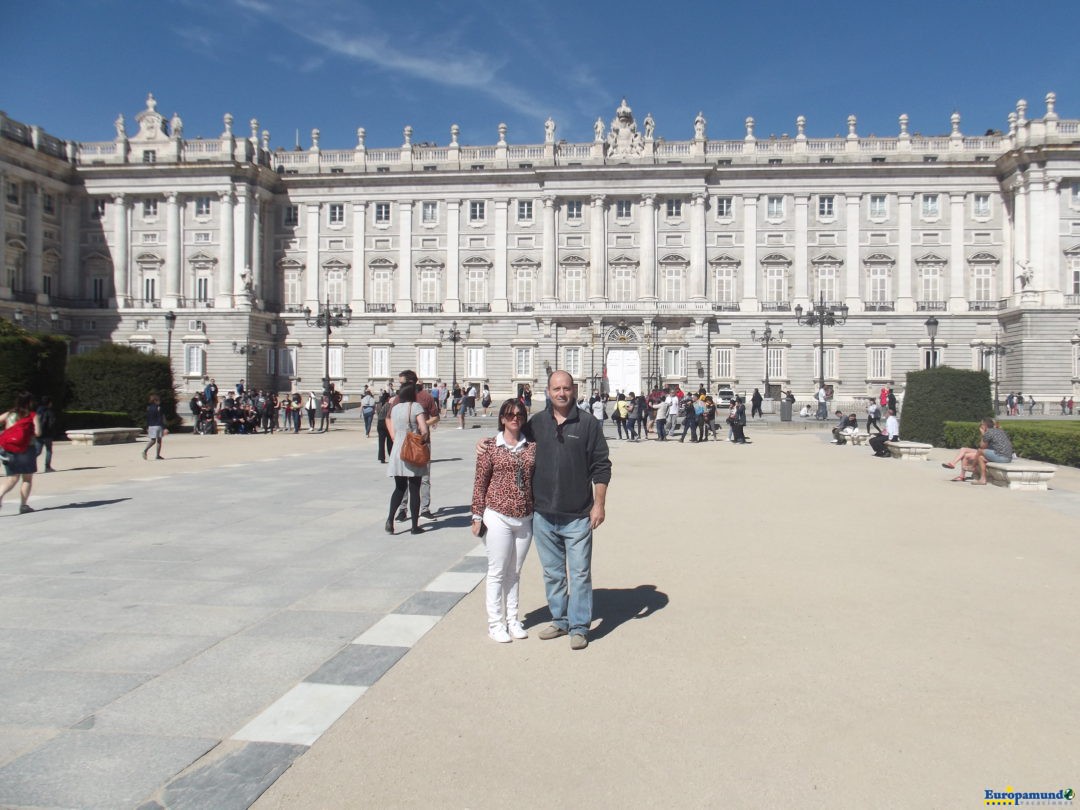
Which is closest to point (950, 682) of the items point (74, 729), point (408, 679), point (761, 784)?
point (761, 784)

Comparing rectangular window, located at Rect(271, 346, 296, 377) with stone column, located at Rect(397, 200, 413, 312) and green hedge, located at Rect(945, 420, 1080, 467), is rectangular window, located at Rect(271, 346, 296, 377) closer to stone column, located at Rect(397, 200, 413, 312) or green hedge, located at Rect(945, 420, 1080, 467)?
stone column, located at Rect(397, 200, 413, 312)

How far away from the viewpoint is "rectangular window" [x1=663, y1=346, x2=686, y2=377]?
52438 mm

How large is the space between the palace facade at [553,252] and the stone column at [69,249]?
13 cm

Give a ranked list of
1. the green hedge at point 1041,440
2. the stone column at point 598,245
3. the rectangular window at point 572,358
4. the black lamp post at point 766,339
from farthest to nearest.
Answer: the stone column at point 598,245 < the rectangular window at point 572,358 < the black lamp post at point 766,339 < the green hedge at point 1041,440

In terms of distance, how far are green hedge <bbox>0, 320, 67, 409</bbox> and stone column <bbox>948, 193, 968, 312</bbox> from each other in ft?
161

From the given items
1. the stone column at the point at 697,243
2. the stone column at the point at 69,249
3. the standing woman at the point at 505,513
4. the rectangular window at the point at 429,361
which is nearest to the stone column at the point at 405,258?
the rectangular window at the point at 429,361

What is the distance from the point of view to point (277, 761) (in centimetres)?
402

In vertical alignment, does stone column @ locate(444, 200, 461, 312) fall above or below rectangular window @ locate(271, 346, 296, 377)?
above

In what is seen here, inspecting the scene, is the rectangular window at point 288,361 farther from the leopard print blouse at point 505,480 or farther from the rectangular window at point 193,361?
the leopard print blouse at point 505,480

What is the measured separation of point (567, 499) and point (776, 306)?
50.1 metres

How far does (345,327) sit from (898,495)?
153 feet

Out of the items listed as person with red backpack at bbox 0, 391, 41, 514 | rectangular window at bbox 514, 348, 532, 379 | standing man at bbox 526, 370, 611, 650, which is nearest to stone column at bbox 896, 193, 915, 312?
rectangular window at bbox 514, 348, 532, 379

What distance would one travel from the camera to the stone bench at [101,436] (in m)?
24.4

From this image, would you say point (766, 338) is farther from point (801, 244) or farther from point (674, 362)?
point (801, 244)
